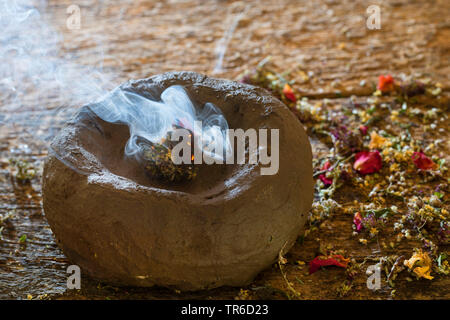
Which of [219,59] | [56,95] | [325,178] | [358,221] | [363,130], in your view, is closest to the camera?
[358,221]

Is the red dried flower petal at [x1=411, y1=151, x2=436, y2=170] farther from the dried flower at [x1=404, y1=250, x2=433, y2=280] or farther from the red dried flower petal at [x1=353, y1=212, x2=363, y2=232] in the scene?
the dried flower at [x1=404, y1=250, x2=433, y2=280]

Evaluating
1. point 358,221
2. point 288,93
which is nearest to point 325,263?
point 358,221

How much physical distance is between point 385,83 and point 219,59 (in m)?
1.20

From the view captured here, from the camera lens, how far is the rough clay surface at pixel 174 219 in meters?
1.92

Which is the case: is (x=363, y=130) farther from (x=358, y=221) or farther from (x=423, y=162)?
(x=358, y=221)

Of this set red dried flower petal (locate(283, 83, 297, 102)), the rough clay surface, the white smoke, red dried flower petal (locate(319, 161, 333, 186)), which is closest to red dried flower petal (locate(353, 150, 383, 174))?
red dried flower petal (locate(319, 161, 333, 186))

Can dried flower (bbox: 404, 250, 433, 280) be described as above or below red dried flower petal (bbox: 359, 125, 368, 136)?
below

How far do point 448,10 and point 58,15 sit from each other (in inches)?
130

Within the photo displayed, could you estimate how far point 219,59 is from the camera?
3.73 meters

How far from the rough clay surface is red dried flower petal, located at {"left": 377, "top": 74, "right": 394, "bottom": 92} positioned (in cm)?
140

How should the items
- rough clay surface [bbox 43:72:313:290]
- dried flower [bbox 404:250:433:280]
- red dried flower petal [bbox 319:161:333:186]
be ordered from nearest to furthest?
rough clay surface [bbox 43:72:313:290] → dried flower [bbox 404:250:433:280] → red dried flower petal [bbox 319:161:333:186]

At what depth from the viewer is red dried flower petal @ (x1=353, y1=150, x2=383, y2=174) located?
105 inches

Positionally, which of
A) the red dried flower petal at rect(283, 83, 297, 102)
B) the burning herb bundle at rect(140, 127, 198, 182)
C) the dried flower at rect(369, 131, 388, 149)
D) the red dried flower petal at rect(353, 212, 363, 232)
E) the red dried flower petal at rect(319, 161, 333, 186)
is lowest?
the red dried flower petal at rect(353, 212, 363, 232)

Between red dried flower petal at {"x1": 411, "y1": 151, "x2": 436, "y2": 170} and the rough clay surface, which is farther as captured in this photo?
red dried flower petal at {"x1": 411, "y1": 151, "x2": 436, "y2": 170}
